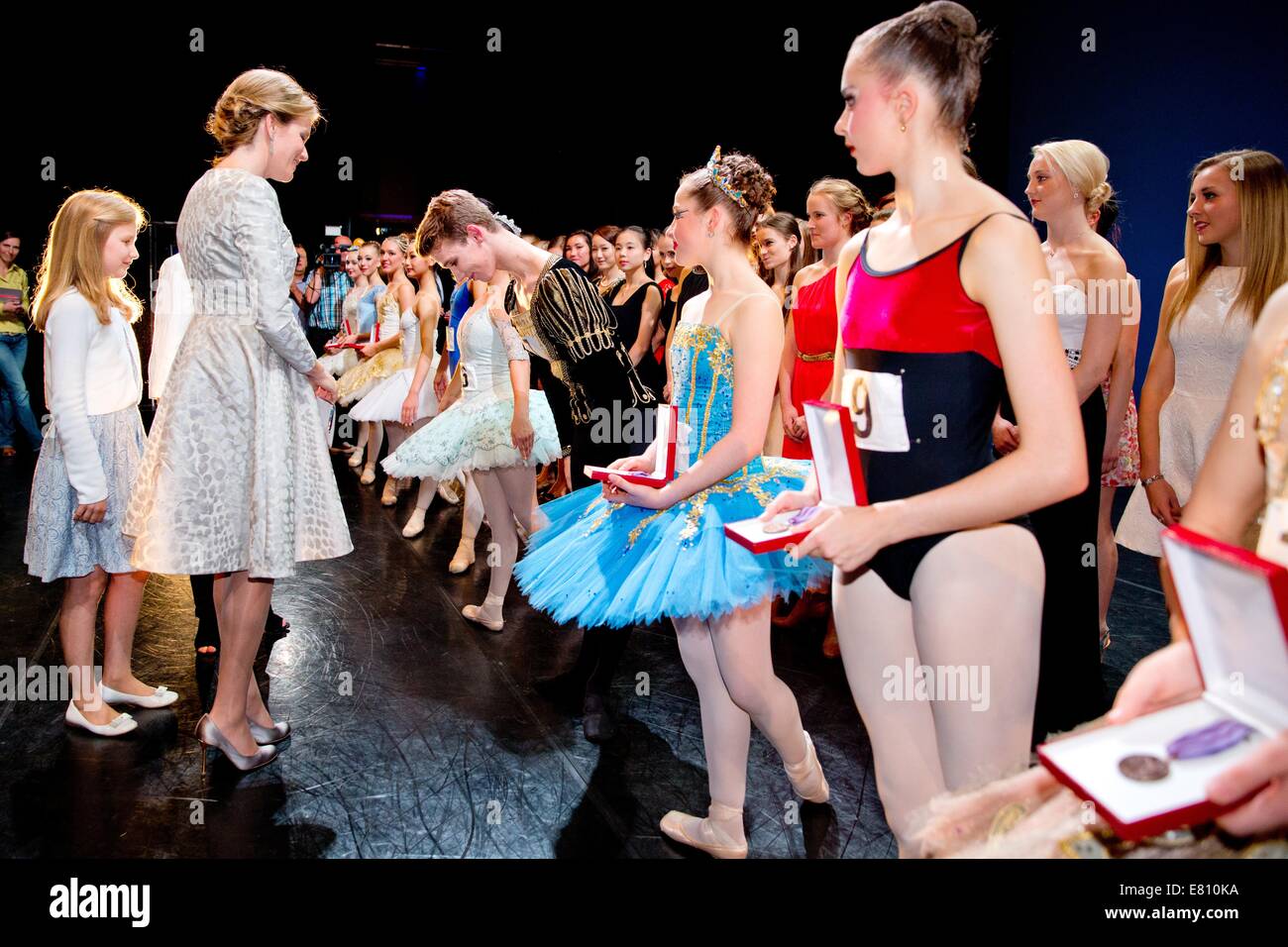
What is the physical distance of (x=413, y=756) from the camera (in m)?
2.99

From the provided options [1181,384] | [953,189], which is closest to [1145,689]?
[953,189]

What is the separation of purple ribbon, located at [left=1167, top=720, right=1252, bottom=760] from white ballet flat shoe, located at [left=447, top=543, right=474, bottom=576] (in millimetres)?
4394

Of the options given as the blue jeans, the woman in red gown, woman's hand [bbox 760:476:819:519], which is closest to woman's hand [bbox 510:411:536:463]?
the woman in red gown

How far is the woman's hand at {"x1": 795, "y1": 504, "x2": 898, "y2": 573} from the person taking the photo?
4.21 ft

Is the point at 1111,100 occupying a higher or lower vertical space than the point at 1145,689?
higher

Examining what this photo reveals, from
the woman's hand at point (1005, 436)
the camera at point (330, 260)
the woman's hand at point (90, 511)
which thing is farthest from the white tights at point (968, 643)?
the camera at point (330, 260)

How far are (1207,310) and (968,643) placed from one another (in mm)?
2081

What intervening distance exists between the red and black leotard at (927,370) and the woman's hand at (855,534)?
16cm

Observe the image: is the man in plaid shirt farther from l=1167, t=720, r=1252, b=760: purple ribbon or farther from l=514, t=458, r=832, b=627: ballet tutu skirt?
l=1167, t=720, r=1252, b=760: purple ribbon

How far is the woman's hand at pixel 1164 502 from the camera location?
2.83 metres

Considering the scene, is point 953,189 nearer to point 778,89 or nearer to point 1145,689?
point 1145,689
